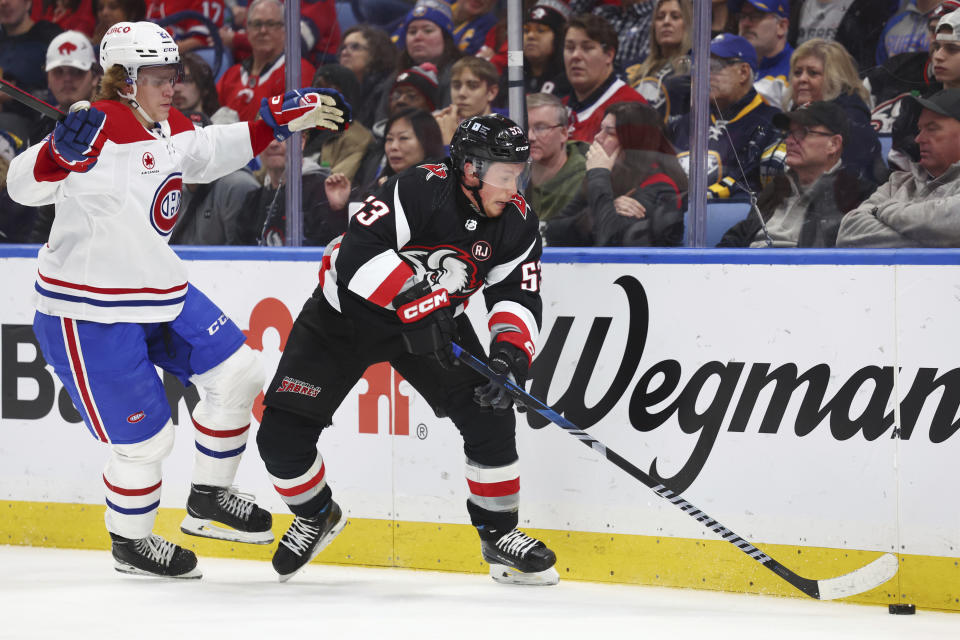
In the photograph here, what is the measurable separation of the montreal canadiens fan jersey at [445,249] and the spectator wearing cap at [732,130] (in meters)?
0.64

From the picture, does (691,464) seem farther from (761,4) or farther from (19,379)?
(19,379)

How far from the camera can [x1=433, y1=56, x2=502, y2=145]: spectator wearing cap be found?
13.0 ft

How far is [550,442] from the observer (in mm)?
3506

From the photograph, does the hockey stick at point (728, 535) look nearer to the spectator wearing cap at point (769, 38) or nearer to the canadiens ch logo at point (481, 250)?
the canadiens ch logo at point (481, 250)

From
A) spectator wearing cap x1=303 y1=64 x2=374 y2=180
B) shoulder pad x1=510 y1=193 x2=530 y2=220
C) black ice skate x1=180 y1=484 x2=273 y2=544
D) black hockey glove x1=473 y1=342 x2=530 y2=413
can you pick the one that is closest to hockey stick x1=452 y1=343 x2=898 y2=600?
black hockey glove x1=473 y1=342 x2=530 y2=413

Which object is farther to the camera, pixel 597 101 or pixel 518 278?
pixel 597 101

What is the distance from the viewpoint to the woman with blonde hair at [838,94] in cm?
345

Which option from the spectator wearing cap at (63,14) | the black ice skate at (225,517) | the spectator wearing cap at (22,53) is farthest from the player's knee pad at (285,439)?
the spectator wearing cap at (63,14)

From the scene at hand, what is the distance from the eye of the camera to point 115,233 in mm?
3199

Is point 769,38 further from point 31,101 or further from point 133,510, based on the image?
point 133,510

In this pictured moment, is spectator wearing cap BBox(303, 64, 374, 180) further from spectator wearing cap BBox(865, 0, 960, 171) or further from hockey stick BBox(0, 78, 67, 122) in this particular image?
spectator wearing cap BBox(865, 0, 960, 171)

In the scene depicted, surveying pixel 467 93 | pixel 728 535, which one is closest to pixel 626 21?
pixel 467 93

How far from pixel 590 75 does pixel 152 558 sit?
1.99 meters

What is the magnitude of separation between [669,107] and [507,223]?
0.77m
